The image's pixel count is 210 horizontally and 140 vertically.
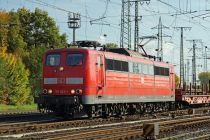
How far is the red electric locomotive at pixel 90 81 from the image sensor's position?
2364 cm

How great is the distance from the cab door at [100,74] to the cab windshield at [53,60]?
6.73 ft

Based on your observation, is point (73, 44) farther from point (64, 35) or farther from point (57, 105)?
point (64, 35)

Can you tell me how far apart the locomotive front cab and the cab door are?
0.96 m

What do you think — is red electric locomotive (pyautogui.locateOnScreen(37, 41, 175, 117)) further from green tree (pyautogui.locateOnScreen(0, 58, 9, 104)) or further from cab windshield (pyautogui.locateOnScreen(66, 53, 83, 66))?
green tree (pyautogui.locateOnScreen(0, 58, 9, 104))

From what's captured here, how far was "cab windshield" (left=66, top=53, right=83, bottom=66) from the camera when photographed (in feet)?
79.1

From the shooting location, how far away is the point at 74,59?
2431 centimetres

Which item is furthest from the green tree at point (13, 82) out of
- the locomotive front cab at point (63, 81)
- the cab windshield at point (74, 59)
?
the cab windshield at point (74, 59)

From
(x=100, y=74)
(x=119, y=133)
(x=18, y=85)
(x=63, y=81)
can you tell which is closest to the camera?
(x=119, y=133)

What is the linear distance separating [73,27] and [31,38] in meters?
28.7

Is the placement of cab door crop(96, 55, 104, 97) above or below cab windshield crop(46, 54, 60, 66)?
below

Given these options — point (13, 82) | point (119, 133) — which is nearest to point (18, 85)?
point (13, 82)

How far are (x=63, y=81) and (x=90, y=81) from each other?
1361 mm

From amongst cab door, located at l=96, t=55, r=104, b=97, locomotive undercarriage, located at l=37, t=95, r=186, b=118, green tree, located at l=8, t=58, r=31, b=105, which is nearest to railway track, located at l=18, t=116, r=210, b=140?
locomotive undercarriage, located at l=37, t=95, r=186, b=118

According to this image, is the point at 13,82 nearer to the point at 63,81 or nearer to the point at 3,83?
the point at 3,83
